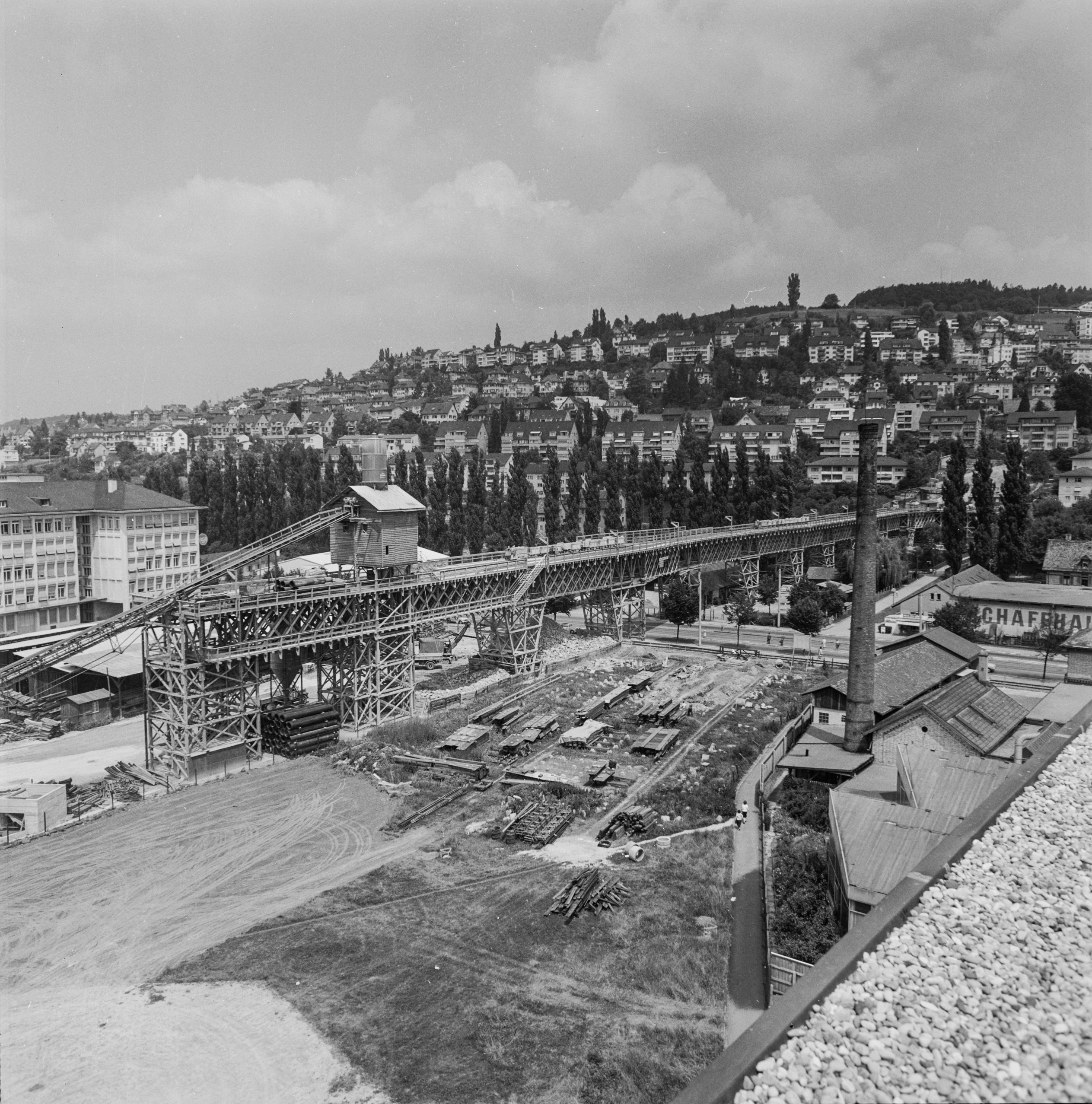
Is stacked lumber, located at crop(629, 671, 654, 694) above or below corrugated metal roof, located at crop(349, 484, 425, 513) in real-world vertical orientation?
below

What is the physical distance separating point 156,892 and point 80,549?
133 ft

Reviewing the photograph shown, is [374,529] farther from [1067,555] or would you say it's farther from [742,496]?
[742,496]

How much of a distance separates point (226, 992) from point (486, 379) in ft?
609

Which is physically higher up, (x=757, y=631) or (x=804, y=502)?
(x=804, y=502)

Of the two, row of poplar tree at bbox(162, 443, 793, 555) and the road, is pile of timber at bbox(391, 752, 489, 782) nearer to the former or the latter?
the road

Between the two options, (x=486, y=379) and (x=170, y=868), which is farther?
(x=486, y=379)

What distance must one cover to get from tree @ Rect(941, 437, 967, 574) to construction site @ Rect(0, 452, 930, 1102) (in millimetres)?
27369

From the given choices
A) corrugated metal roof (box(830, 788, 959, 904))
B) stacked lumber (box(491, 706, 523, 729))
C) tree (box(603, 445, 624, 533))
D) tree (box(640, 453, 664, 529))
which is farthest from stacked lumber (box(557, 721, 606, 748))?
tree (box(640, 453, 664, 529))

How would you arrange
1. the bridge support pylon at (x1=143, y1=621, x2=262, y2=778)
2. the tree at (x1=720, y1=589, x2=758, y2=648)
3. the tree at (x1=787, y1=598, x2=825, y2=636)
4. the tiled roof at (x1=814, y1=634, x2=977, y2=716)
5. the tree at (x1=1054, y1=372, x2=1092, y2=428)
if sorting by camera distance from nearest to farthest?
the bridge support pylon at (x1=143, y1=621, x2=262, y2=778) → the tiled roof at (x1=814, y1=634, x2=977, y2=716) → the tree at (x1=787, y1=598, x2=825, y2=636) → the tree at (x1=720, y1=589, x2=758, y2=648) → the tree at (x1=1054, y1=372, x2=1092, y2=428)

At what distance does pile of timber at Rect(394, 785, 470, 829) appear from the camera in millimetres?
25578

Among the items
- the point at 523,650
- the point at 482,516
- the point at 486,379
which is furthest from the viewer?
the point at 486,379

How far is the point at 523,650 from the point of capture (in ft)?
149

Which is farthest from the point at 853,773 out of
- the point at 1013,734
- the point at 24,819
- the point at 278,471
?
the point at 278,471

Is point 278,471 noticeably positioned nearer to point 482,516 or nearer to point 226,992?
point 482,516
